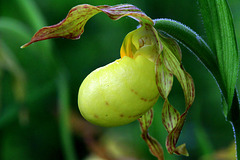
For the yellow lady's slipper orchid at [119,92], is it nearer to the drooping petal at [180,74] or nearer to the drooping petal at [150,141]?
the drooping petal at [180,74]

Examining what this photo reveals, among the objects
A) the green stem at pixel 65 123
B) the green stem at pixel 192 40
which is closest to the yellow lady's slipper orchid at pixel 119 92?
the green stem at pixel 192 40

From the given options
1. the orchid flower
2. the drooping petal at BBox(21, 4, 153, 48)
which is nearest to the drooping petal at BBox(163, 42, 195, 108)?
the orchid flower

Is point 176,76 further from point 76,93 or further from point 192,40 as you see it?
point 76,93

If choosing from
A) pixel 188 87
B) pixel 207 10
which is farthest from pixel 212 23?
pixel 188 87

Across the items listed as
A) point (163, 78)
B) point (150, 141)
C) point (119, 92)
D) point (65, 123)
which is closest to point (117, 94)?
point (119, 92)

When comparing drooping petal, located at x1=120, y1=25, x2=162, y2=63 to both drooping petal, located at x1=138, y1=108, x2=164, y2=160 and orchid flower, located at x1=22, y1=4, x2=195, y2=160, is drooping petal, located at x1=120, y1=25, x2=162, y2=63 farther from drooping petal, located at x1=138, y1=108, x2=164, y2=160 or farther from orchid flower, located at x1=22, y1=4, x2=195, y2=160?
drooping petal, located at x1=138, y1=108, x2=164, y2=160

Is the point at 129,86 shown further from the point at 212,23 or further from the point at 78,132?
the point at 78,132
